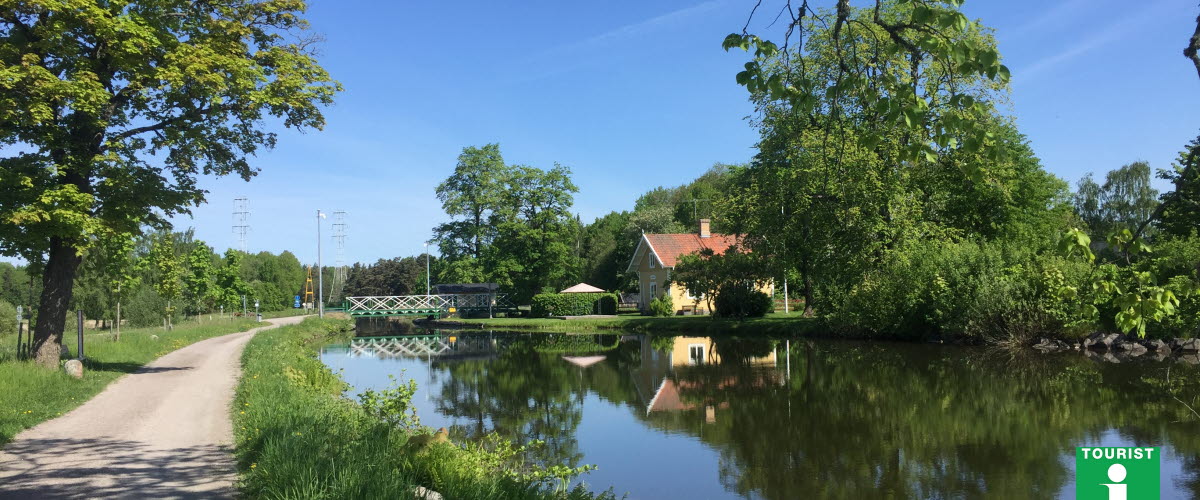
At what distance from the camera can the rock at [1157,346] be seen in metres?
19.6

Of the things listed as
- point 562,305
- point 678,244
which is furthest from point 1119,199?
point 562,305

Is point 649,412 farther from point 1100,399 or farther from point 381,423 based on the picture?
point 1100,399

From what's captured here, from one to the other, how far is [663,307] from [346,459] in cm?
3916

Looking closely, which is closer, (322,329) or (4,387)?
(4,387)

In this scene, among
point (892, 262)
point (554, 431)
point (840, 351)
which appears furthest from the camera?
point (892, 262)

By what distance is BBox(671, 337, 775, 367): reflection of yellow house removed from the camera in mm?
21562

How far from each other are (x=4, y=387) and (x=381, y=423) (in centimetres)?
710

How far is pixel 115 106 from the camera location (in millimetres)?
15039

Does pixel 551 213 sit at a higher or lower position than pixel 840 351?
higher

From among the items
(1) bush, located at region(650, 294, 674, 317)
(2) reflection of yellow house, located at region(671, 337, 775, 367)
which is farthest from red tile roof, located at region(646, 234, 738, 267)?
(2) reflection of yellow house, located at region(671, 337, 775, 367)

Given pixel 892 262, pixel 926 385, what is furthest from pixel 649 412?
pixel 892 262

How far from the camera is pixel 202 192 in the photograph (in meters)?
16.1

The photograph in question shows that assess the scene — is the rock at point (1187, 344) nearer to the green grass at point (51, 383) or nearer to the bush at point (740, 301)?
the bush at point (740, 301)

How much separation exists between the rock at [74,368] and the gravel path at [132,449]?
70cm
